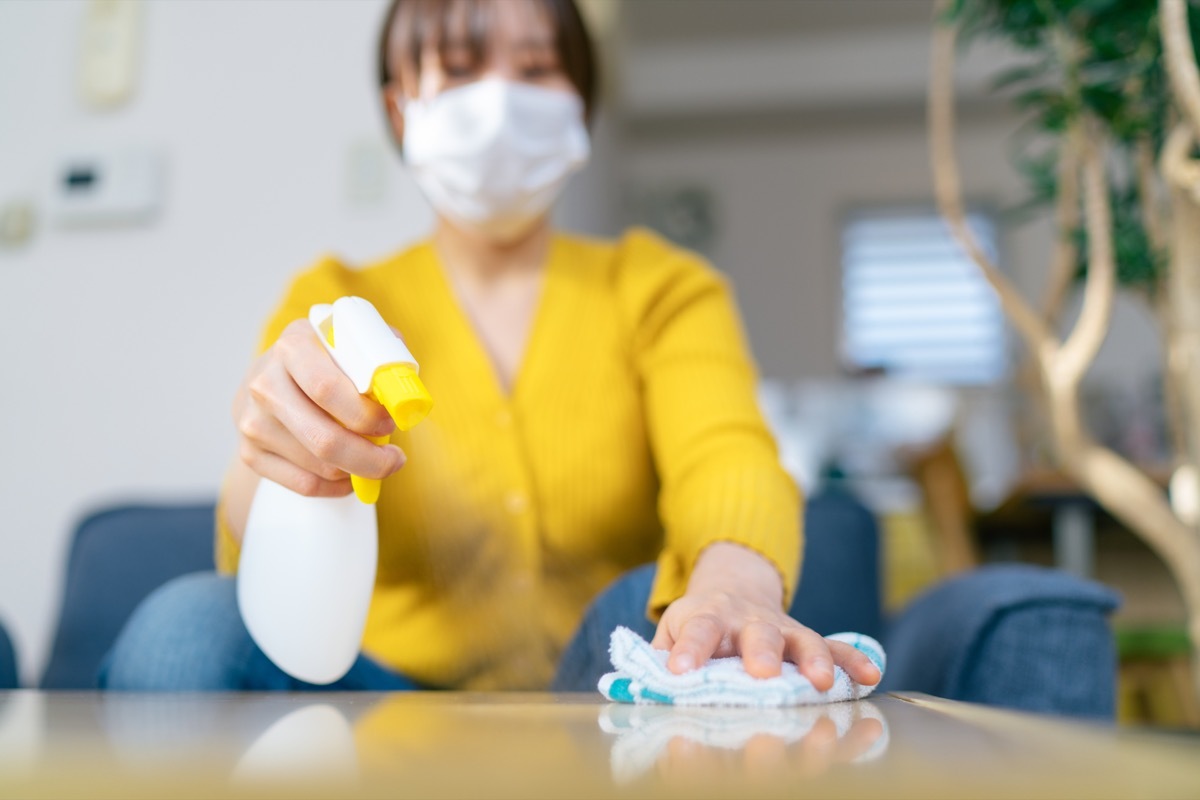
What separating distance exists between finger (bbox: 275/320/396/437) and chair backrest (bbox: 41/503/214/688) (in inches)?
37.3

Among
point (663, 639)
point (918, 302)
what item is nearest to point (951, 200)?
point (663, 639)

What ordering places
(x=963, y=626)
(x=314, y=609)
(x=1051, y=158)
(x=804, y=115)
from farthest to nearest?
(x=804, y=115) < (x=1051, y=158) < (x=963, y=626) < (x=314, y=609)

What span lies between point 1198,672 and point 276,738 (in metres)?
1.13

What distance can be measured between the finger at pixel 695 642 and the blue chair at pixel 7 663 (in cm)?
58

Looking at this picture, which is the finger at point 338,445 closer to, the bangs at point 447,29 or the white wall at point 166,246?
the bangs at point 447,29

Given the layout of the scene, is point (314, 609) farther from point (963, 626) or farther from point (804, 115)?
point (804, 115)

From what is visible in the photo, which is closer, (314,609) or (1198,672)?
(314,609)

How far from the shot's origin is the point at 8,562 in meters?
1.62

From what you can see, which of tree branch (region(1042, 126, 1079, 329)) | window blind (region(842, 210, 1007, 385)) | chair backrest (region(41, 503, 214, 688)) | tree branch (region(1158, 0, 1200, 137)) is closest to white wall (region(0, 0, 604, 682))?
chair backrest (region(41, 503, 214, 688))

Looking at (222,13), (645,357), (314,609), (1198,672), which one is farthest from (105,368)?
(1198,672)

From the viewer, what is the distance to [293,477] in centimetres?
50

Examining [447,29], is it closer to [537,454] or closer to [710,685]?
[537,454]

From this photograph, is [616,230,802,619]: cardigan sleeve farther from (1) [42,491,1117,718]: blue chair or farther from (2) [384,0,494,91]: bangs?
(2) [384,0,494,91]: bangs

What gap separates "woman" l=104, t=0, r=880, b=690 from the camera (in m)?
0.82
